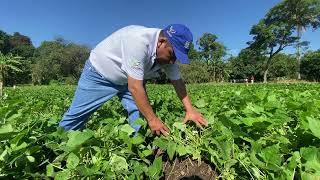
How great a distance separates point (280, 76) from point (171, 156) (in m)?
83.3

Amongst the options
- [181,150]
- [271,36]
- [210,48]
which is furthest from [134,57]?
[210,48]

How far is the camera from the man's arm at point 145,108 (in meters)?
3.38

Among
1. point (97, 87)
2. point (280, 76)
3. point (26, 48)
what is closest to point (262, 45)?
point (280, 76)

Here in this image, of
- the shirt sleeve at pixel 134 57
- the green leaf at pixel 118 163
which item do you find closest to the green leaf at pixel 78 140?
the green leaf at pixel 118 163

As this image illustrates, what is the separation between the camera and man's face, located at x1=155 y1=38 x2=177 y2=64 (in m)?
3.81

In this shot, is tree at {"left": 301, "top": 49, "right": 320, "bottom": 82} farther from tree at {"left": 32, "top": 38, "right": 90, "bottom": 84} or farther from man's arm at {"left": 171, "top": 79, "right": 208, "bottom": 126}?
man's arm at {"left": 171, "top": 79, "right": 208, "bottom": 126}

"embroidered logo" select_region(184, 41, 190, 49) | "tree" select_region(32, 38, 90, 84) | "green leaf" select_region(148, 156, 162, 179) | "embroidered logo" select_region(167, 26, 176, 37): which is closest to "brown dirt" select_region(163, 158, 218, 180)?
"green leaf" select_region(148, 156, 162, 179)

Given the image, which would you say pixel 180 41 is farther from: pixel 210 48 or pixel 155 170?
pixel 210 48

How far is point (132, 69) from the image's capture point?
3.62 meters

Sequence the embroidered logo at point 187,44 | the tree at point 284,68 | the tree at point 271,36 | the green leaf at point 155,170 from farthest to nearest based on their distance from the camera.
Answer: the tree at point 284,68 < the tree at point 271,36 < the embroidered logo at point 187,44 < the green leaf at point 155,170

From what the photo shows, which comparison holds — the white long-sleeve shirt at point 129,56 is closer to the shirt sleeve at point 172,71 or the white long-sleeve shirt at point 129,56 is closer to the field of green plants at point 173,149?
the shirt sleeve at point 172,71

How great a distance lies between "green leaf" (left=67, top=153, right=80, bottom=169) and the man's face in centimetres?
147

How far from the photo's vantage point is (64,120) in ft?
14.7

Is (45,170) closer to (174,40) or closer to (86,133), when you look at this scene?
(86,133)
